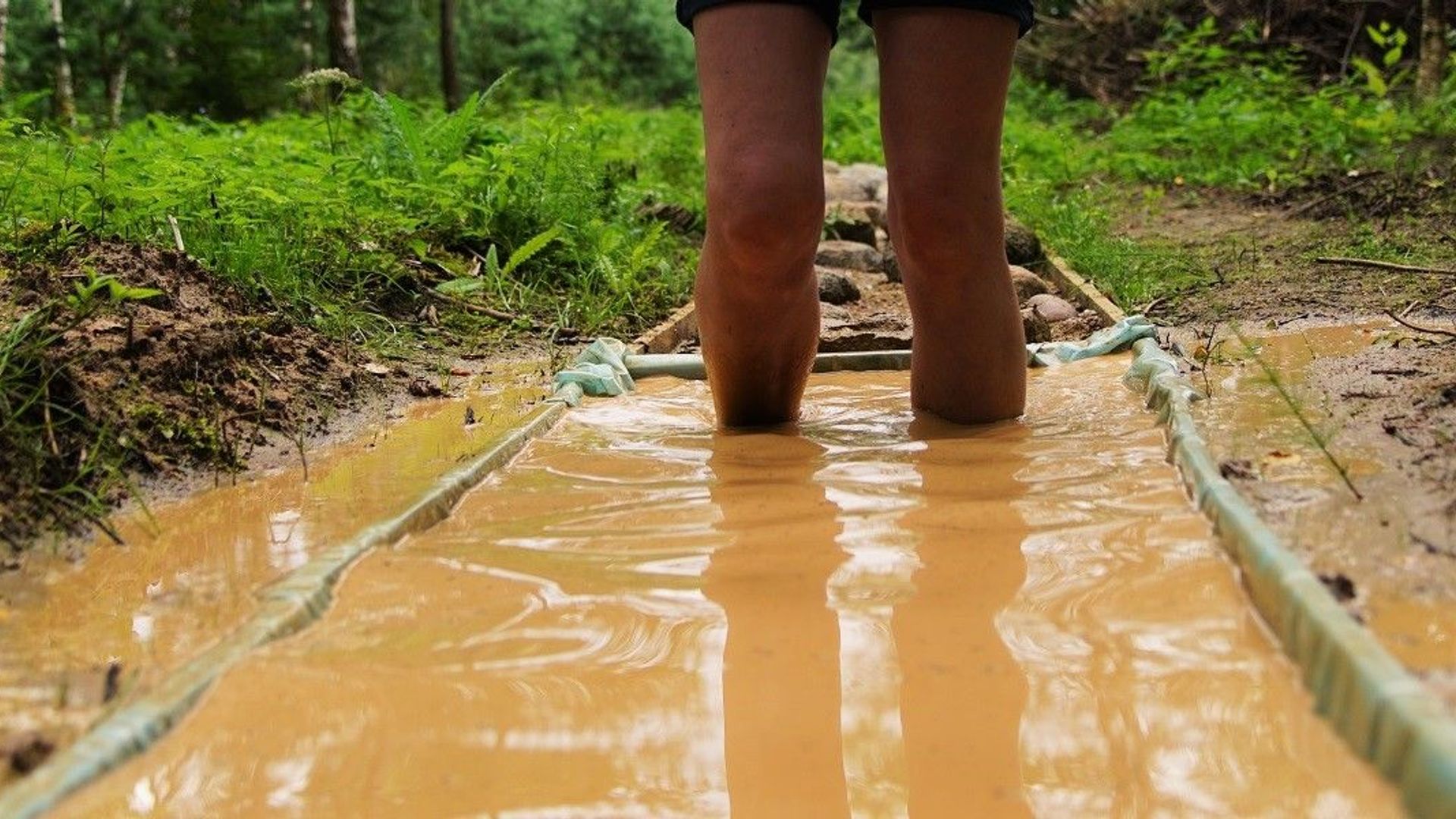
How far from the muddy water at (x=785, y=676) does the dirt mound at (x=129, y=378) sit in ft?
2.18

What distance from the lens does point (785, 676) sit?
5.24ft

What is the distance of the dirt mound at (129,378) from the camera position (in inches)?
93.4

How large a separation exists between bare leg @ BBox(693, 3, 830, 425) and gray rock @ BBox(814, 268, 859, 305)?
8.97 ft

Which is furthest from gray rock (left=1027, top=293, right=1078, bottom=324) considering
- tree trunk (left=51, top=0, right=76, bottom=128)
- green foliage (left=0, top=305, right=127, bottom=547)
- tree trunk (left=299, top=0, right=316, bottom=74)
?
tree trunk (left=299, top=0, right=316, bottom=74)

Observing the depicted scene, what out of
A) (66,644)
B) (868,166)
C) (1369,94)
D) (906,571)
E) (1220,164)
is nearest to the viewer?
(66,644)

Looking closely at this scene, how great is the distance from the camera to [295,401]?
3.27 metres

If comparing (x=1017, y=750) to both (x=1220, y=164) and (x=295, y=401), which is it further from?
(x=1220, y=164)

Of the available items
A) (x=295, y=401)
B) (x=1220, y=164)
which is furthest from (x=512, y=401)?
(x=1220, y=164)

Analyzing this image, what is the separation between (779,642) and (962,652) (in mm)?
217

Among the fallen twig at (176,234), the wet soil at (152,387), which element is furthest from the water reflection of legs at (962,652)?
the fallen twig at (176,234)

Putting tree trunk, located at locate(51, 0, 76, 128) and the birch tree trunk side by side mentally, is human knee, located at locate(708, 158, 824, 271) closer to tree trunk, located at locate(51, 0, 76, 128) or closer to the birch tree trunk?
tree trunk, located at locate(51, 0, 76, 128)

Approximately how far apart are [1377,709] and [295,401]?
258cm

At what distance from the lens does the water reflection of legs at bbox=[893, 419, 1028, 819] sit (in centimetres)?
134

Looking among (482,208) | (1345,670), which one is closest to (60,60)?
(482,208)
